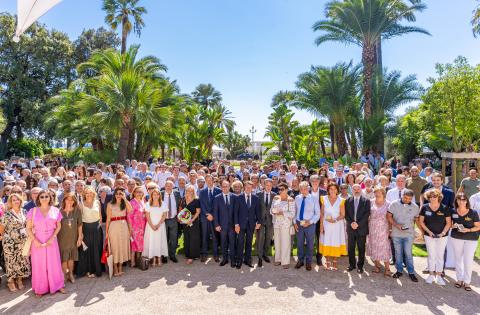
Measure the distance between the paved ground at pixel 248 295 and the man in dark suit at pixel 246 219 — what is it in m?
0.50

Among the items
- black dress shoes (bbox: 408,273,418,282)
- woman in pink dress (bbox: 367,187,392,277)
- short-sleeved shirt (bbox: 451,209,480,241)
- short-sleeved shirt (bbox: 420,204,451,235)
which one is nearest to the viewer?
short-sleeved shirt (bbox: 451,209,480,241)

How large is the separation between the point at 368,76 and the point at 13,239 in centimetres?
2010

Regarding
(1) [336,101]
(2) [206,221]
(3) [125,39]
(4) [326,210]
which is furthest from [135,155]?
(4) [326,210]

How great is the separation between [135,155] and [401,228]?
18427mm

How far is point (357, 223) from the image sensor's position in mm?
6406

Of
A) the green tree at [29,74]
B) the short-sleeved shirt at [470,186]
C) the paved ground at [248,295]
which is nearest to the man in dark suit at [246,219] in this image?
the paved ground at [248,295]

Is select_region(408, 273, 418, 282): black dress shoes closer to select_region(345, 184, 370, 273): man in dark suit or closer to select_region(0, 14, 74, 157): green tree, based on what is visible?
select_region(345, 184, 370, 273): man in dark suit

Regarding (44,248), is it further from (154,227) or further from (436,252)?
(436,252)

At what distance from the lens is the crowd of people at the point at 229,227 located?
5.72 metres

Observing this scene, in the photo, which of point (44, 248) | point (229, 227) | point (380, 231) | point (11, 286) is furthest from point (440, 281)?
point (11, 286)

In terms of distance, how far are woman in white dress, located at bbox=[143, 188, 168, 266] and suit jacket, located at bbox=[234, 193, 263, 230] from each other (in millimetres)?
1515

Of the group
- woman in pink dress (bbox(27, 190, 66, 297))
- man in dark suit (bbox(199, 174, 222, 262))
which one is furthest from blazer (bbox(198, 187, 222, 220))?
woman in pink dress (bbox(27, 190, 66, 297))

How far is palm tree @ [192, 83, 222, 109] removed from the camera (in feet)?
175

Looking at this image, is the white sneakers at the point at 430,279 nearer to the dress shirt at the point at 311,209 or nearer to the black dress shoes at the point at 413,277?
→ the black dress shoes at the point at 413,277
